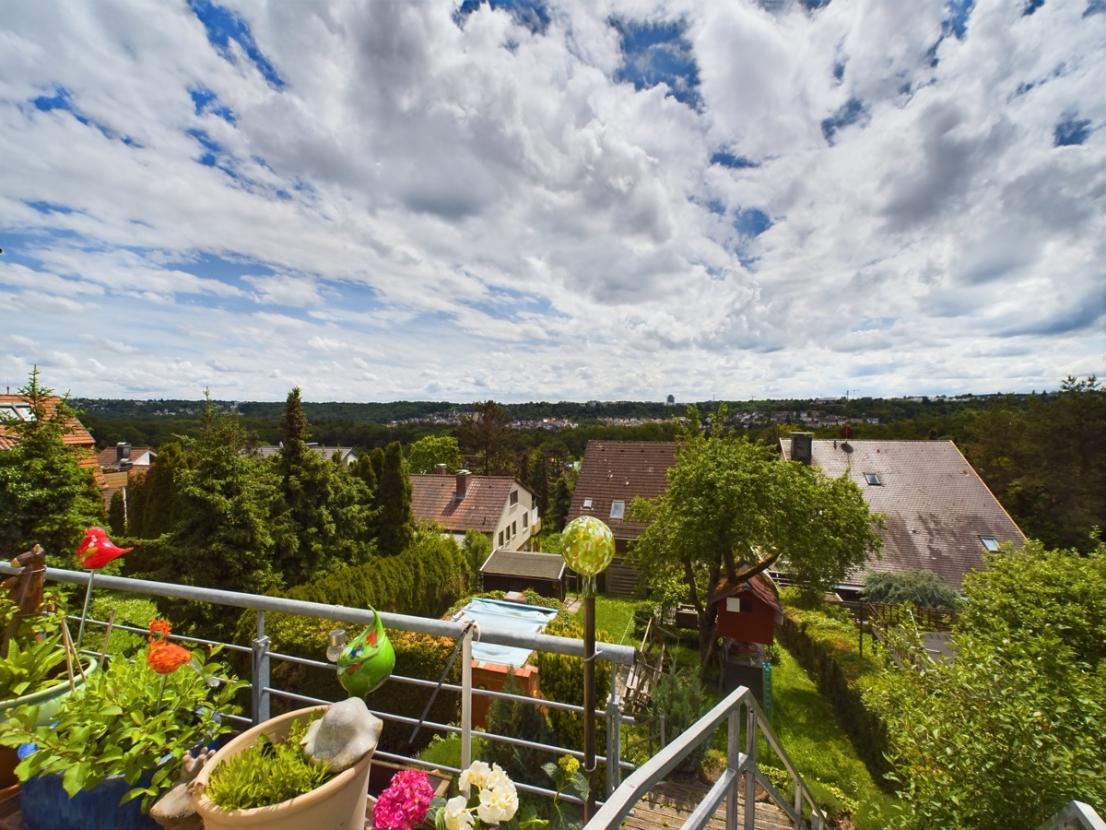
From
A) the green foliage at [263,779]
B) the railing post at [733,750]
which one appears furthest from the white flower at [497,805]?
the railing post at [733,750]

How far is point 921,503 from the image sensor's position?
1764 cm

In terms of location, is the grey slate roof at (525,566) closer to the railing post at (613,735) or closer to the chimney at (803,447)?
the chimney at (803,447)

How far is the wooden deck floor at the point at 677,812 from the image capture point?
4.01 meters

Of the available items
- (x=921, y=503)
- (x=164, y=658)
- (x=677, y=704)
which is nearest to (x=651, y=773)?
(x=164, y=658)

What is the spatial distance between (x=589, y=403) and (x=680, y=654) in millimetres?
126202

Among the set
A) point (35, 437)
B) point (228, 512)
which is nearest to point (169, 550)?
point (228, 512)

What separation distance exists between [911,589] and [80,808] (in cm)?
1695

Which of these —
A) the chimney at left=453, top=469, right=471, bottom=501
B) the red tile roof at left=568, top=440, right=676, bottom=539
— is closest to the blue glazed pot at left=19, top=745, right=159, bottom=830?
the red tile roof at left=568, top=440, right=676, bottom=539

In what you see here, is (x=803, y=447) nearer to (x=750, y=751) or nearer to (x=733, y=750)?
(x=750, y=751)

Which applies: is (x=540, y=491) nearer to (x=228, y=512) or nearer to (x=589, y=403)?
(x=228, y=512)

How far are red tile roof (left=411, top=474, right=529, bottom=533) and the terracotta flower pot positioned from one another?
21.3 metres

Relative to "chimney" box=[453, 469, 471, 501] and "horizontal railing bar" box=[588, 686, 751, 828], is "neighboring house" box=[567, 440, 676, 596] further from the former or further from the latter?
"horizontal railing bar" box=[588, 686, 751, 828]

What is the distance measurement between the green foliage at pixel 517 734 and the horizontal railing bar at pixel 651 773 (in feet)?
4.51

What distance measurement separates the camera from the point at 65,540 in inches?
341
